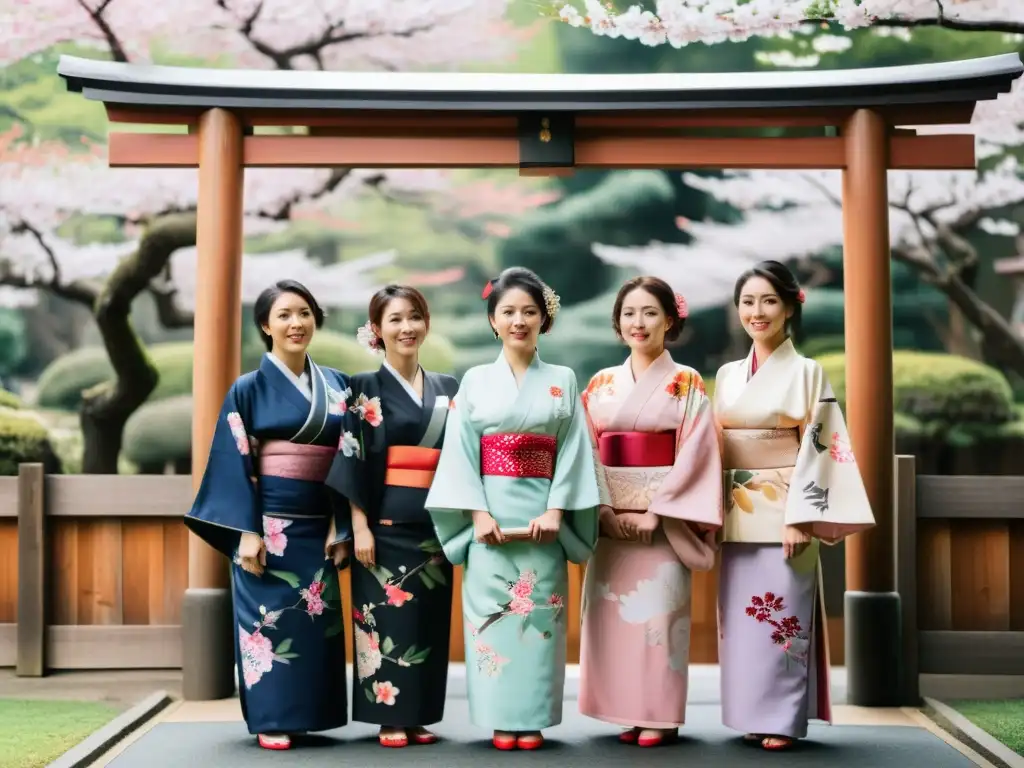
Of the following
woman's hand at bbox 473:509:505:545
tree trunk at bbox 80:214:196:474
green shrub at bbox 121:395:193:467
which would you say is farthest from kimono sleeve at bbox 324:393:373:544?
tree trunk at bbox 80:214:196:474

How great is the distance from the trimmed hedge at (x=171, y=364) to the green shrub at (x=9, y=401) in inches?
7.1

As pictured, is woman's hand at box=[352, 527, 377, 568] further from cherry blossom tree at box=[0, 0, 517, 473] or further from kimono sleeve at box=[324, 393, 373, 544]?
cherry blossom tree at box=[0, 0, 517, 473]

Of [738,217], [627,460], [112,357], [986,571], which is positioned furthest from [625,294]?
[112,357]

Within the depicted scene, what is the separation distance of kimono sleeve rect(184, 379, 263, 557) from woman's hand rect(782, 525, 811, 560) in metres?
2.12

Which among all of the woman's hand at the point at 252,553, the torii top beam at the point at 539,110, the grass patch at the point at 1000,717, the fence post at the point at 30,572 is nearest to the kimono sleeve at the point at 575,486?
the woman's hand at the point at 252,553

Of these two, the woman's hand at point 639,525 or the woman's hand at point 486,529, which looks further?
the woman's hand at point 639,525

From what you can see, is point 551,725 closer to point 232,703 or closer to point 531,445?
point 531,445

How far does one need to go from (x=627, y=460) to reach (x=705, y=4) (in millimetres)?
6245

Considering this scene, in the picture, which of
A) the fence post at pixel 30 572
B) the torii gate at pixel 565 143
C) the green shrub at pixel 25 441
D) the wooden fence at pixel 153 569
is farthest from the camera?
the green shrub at pixel 25 441

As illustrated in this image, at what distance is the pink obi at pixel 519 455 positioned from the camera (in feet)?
14.2

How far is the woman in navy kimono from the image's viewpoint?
438 cm

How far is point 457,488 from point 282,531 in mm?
751

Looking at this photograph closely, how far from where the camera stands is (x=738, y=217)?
9531 mm

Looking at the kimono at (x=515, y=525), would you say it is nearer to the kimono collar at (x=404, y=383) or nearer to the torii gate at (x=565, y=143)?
the kimono collar at (x=404, y=383)
